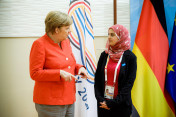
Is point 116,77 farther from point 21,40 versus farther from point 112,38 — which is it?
point 21,40

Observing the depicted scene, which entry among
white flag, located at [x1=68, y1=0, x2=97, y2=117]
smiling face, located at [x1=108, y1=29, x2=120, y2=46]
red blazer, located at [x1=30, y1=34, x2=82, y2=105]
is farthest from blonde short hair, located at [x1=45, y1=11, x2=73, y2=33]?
white flag, located at [x1=68, y1=0, x2=97, y2=117]

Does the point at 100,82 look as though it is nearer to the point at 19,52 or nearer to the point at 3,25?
the point at 19,52

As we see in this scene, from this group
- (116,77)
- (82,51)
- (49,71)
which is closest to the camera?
(49,71)

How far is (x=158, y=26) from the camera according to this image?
2.14m

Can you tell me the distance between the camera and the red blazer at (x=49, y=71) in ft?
4.33

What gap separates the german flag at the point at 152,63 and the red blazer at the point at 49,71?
1113mm

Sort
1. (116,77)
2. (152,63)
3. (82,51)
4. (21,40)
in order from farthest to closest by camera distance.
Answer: (21,40) < (152,63) < (82,51) < (116,77)

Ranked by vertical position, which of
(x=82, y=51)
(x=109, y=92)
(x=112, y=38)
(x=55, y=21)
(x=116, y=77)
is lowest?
(x=109, y=92)

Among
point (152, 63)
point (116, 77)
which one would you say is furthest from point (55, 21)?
point (152, 63)

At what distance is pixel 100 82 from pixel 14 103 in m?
1.71

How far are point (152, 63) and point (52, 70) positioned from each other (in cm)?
139

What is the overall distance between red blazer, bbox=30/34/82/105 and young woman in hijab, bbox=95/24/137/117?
0.30 meters

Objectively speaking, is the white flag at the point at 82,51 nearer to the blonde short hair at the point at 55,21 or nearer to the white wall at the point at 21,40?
the white wall at the point at 21,40

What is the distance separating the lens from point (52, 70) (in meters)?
1.33
